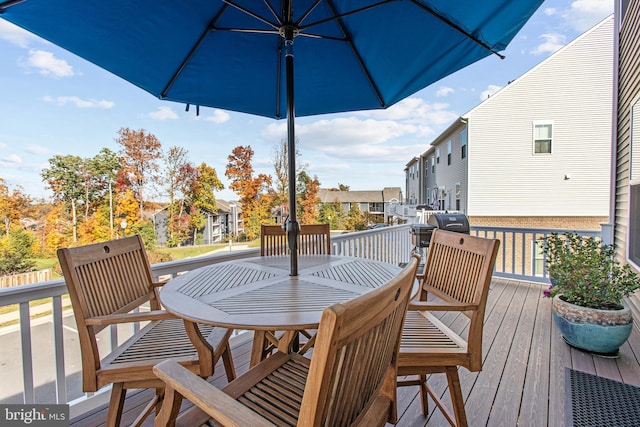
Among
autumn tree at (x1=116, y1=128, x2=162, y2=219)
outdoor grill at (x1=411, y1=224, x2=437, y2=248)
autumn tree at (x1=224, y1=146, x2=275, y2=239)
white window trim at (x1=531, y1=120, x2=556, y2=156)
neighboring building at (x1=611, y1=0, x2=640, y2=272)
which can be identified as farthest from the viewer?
autumn tree at (x1=224, y1=146, x2=275, y2=239)

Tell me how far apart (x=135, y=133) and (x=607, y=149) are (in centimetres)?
1752

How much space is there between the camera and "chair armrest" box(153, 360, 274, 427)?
79 cm

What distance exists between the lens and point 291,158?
1.78 m

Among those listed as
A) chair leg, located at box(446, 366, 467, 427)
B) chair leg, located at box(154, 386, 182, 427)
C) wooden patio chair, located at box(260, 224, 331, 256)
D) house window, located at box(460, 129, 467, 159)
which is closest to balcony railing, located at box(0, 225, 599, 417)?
wooden patio chair, located at box(260, 224, 331, 256)

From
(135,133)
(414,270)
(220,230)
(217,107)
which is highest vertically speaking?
(135,133)

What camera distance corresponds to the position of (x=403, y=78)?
7.82 ft

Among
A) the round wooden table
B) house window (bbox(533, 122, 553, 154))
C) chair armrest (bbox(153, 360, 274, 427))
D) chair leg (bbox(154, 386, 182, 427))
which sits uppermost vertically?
house window (bbox(533, 122, 553, 154))

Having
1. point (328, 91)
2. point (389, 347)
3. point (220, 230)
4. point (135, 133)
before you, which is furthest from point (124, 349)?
point (135, 133)

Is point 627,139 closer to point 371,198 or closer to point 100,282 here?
point 100,282

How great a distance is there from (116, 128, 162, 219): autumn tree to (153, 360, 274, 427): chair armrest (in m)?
13.7

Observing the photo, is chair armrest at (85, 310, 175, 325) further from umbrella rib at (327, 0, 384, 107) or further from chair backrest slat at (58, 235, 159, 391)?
umbrella rib at (327, 0, 384, 107)

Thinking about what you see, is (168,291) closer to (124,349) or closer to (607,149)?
(124,349)

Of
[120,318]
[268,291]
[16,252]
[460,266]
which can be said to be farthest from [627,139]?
[16,252]

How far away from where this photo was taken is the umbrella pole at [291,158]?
1740mm
